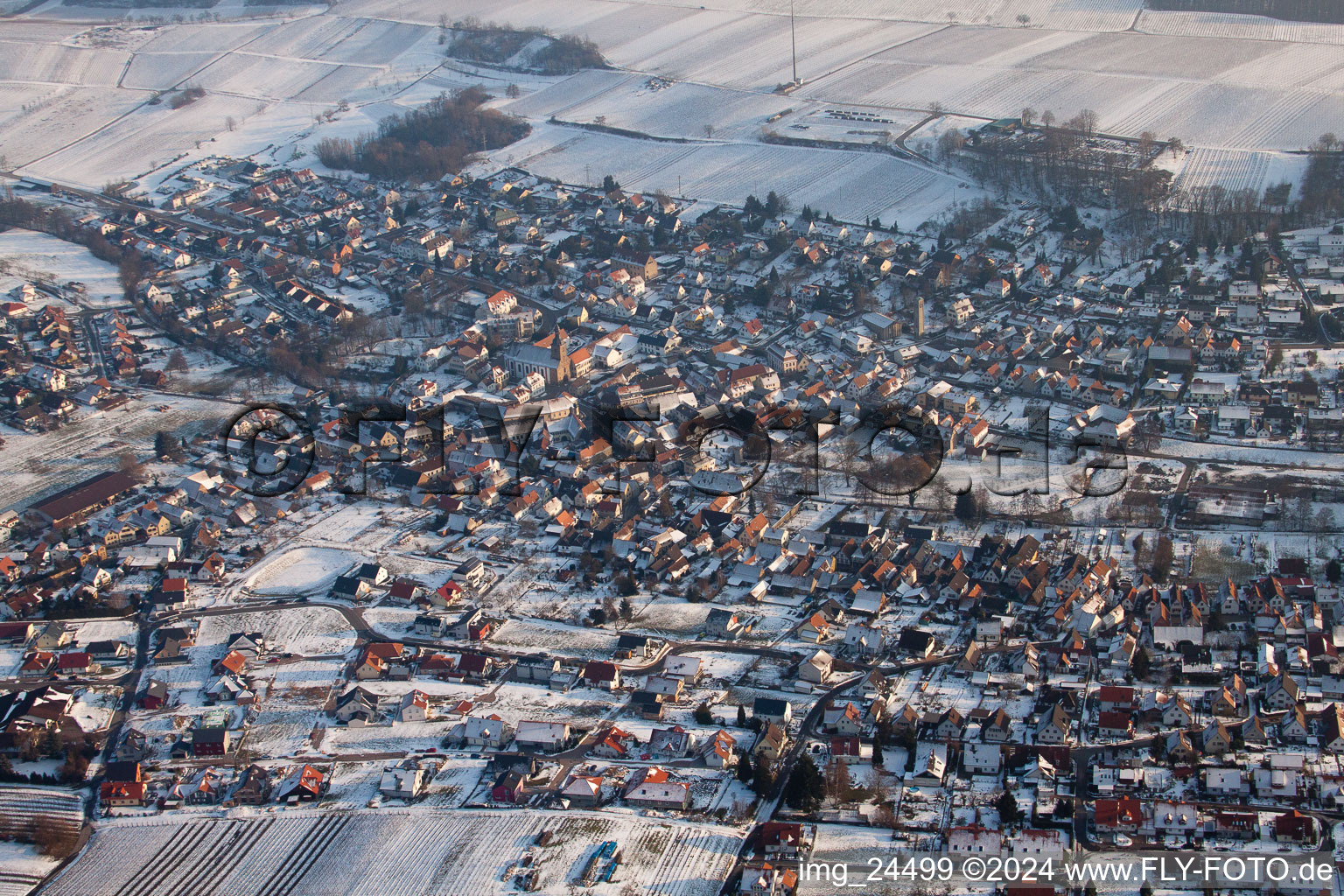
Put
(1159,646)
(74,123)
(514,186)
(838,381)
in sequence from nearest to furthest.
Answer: (1159,646) → (838,381) → (514,186) → (74,123)

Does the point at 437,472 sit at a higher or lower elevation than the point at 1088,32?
lower

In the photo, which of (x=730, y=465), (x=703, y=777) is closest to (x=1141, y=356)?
(x=730, y=465)

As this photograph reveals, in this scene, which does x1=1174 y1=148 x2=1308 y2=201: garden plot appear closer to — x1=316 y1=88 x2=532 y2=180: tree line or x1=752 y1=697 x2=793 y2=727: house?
x1=316 y1=88 x2=532 y2=180: tree line

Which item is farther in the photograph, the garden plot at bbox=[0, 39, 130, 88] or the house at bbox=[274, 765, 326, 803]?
the garden plot at bbox=[0, 39, 130, 88]

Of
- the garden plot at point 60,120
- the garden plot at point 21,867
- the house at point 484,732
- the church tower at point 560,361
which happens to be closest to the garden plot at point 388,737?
the house at point 484,732

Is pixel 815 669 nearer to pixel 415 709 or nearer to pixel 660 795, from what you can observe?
pixel 660 795

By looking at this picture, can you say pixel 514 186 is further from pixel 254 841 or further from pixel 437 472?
pixel 254 841

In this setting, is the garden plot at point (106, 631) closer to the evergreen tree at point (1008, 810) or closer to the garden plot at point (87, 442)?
the garden plot at point (87, 442)

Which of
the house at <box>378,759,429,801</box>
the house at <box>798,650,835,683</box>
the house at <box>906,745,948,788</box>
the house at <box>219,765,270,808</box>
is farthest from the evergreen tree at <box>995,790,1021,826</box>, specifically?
the house at <box>219,765,270,808</box>
